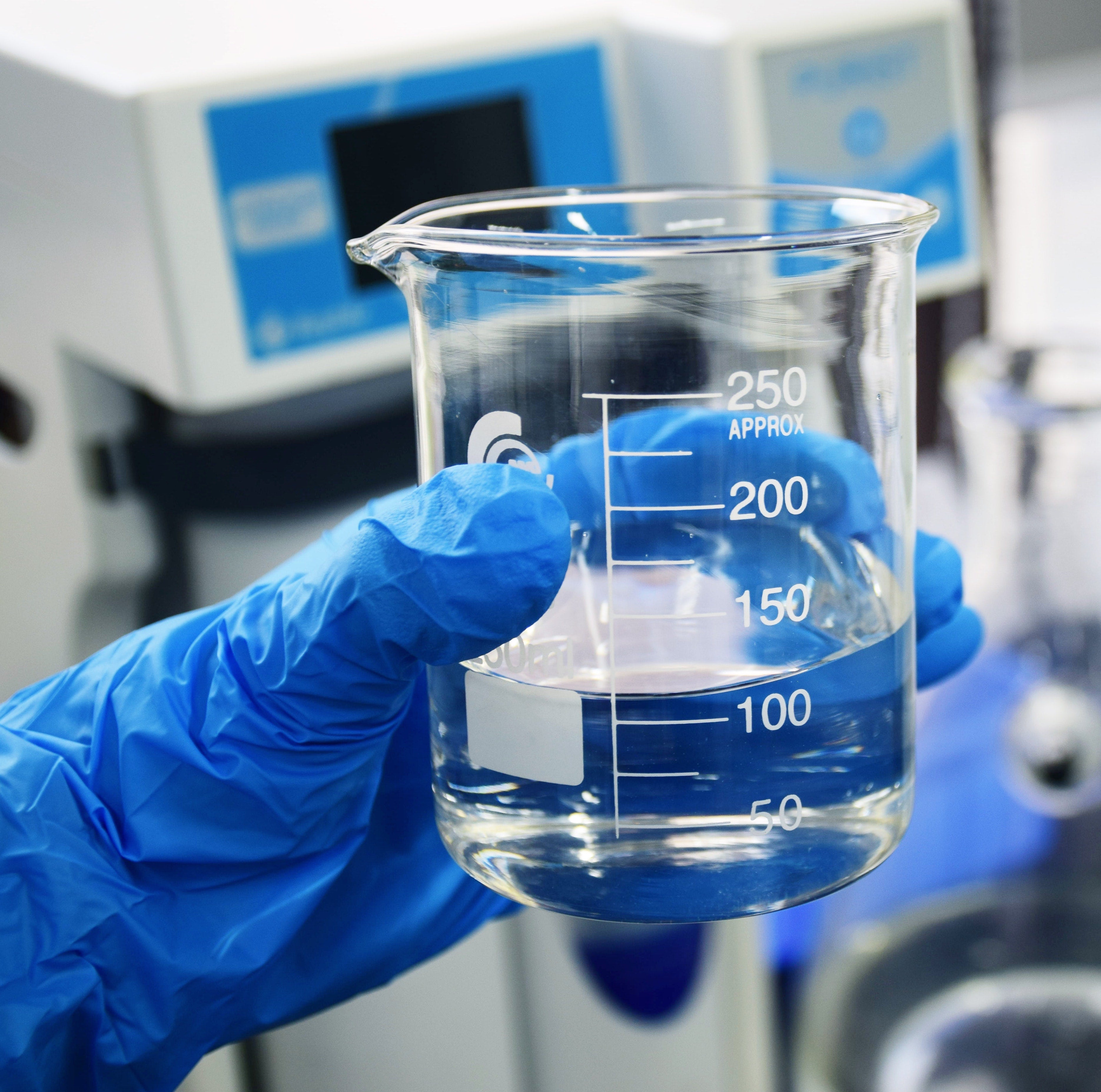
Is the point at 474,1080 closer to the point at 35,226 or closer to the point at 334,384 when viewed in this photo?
the point at 334,384

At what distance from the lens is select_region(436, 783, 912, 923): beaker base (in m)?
0.64

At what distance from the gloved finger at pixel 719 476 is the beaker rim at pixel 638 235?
0.31 feet

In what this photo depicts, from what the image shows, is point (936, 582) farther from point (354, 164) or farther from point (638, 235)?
point (354, 164)

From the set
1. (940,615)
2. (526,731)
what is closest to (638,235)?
(526,731)

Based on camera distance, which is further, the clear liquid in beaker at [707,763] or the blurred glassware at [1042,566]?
the blurred glassware at [1042,566]

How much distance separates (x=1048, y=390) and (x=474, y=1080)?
3.09ft

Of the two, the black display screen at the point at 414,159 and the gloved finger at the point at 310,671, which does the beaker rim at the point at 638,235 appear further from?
the black display screen at the point at 414,159

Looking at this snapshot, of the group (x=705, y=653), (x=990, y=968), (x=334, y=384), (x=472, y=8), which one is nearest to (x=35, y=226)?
(x=334, y=384)

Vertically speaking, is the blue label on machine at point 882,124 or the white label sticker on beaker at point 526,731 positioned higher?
the blue label on machine at point 882,124

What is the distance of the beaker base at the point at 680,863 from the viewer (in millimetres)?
642

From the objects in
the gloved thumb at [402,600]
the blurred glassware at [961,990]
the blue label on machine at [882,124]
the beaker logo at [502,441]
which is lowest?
the blurred glassware at [961,990]

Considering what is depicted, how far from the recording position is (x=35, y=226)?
0.95 m

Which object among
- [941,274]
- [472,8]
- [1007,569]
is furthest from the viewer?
[1007,569]

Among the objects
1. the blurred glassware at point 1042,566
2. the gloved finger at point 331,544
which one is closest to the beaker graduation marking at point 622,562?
the gloved finger at point 331,544
